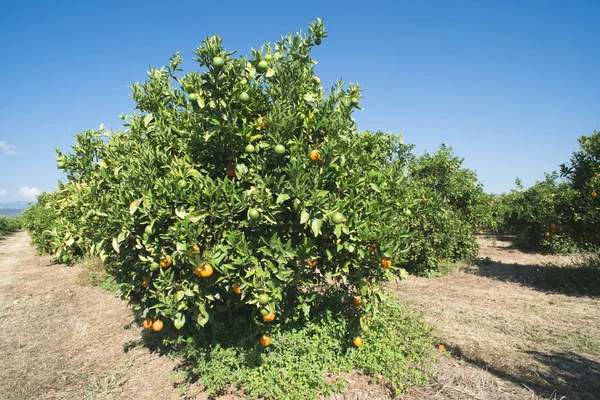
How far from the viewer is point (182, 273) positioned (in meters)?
3.37

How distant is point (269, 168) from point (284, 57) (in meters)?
1.10

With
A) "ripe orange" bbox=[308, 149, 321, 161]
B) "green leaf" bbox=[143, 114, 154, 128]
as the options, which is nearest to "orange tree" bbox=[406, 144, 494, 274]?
"ripe orange" bbox=[308, 149, 321, 161]

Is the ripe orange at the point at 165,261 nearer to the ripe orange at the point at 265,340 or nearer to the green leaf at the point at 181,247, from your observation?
the green leaf at the point at 181,247

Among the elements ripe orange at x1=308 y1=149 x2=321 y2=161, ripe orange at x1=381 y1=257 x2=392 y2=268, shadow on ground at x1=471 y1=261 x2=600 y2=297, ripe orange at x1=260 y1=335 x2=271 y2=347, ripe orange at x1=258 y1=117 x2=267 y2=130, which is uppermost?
ripe orange at x1=258 y1=117 x2=267 y2=130

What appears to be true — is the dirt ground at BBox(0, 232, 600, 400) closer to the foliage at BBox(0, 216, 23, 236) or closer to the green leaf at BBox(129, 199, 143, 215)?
the green leaf at BBox(129, 199, 143, 215)

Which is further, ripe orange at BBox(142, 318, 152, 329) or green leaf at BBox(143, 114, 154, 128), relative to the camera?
green leaf at BBox(143, 114, 154, 128)

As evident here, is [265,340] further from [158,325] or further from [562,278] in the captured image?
[562,278]

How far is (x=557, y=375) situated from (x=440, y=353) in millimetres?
1083

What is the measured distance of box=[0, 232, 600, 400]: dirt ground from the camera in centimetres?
334

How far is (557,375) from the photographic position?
11.4 feet

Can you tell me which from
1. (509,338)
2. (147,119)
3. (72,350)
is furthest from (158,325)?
(509,338)

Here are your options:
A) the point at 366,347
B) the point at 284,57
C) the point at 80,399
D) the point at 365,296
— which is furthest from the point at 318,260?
the point at 80,399

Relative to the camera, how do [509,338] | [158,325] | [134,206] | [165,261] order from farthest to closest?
[509,338]
[158,325]
[165,261]
[134,206]

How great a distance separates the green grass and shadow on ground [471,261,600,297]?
14.6 feet
